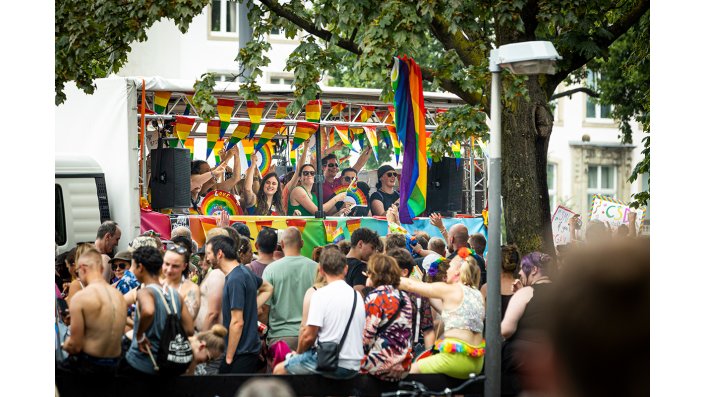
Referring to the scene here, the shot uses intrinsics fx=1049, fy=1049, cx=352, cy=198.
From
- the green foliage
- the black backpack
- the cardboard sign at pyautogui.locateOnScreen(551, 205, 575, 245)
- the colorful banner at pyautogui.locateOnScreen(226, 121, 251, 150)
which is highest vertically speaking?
the green foliage

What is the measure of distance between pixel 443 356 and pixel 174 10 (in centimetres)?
607

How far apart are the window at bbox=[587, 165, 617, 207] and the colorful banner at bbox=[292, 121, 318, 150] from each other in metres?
34.8

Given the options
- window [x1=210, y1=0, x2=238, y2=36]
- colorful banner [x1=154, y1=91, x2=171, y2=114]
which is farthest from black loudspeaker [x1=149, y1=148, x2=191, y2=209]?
window [x1=210, y1=0, x2=238, y2=36]

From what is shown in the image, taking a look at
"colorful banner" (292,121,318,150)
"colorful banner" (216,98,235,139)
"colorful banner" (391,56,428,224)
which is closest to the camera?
"colorful banner" (391,56,428,224)

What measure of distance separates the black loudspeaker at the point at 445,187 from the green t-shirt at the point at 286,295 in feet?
30.8

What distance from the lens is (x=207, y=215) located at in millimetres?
16297

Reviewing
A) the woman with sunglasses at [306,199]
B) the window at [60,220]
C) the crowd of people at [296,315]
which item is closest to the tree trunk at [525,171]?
the crowd of people at [296,315]

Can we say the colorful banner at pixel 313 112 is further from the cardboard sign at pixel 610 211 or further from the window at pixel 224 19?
the window at pixel 224 19

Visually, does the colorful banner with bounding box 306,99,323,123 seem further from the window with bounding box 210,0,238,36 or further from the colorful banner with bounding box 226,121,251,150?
the window with bounding box 210,0,238,36

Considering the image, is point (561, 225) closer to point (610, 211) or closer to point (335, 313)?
point (610, 211)

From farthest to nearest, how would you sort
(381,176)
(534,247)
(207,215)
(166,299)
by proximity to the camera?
(381,176)
(207,215)
(534,247)
(166,299)

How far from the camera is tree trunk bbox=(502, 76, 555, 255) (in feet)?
44.7

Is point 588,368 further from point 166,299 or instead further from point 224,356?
point 224,356

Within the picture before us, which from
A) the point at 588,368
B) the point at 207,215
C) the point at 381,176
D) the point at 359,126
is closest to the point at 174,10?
the point at 207,215
